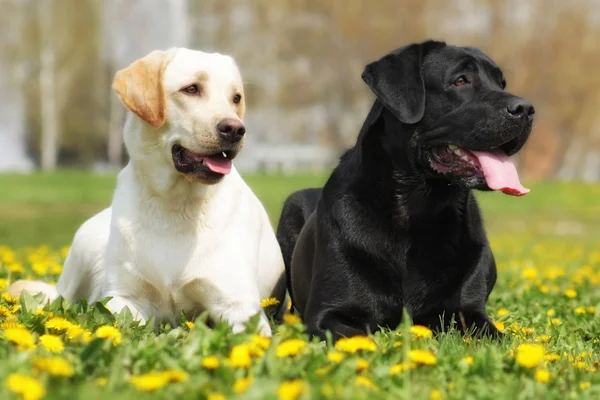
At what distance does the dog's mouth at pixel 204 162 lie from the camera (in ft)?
13.3

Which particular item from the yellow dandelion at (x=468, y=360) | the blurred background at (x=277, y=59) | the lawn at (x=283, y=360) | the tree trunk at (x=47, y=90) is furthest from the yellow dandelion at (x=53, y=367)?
the tree trunk at (x=47, y=90)

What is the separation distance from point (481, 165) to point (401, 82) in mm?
585

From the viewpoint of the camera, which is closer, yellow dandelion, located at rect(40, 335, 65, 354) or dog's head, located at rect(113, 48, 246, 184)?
yellow dandelion, located at rect(40, 335, 65, 354)

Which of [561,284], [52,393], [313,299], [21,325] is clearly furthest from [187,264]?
[561,284]

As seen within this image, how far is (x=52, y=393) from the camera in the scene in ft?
7.03

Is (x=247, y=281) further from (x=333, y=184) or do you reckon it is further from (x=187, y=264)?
(x=333, y=184)

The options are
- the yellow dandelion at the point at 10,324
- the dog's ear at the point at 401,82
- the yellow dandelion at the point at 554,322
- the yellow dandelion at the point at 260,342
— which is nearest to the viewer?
the yellow dandelion at the point at 260,342

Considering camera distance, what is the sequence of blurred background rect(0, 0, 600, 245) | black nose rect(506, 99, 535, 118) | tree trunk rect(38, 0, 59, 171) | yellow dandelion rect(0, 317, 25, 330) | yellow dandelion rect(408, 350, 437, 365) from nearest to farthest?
yellow dandelion rect(408, 350, 437, 365) < yellow dandelion rect(0, 317, 25, 330) < black nose rect(506, 99, 535, 118) < blurred background rect(0, 0, 600, 245) < tree trunk rect(38, 0, 59, 171)

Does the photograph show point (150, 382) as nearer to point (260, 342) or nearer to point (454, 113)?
point (260, 342)

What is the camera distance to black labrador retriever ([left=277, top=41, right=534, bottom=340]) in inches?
154

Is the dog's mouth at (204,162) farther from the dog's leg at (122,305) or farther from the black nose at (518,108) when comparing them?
the black nose at (518,108)

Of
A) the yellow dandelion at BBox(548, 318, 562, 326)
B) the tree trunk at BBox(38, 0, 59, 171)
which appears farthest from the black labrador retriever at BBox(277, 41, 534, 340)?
the tree trunk at BBox(38, 0, 59, 171)

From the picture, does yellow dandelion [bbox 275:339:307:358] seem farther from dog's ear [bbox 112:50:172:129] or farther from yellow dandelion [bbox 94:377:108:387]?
dog's ear [bbox 112:50:172:129]

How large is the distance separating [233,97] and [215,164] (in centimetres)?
45
